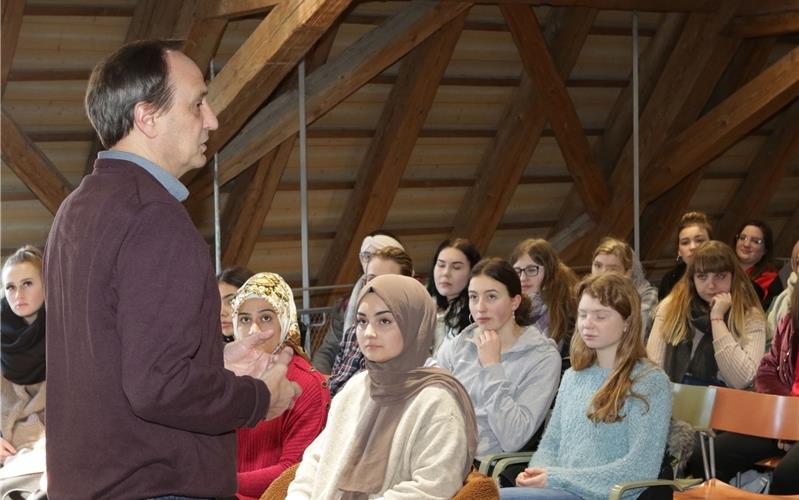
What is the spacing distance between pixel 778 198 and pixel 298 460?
734 centimetres

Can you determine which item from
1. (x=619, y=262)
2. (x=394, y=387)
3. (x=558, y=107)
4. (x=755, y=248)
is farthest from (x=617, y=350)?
(x=558, y=107)

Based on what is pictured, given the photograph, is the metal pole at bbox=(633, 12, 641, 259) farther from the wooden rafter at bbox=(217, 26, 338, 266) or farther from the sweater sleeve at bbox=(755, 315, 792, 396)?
the sweater sleeve at bbox=(755, 315, 792, 396)

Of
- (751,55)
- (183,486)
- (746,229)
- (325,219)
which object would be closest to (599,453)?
(183,486)

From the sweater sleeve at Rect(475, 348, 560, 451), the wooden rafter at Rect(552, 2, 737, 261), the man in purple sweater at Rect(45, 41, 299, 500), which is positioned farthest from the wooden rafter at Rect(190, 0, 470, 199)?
the man in purple sweater at Rect(45, 41, 299, 500)

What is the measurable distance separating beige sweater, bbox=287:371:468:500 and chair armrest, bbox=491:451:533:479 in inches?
30.8

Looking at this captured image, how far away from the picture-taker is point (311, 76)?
22.6 ft

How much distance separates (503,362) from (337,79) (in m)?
2.95

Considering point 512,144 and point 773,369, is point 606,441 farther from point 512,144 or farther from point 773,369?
point 512,144

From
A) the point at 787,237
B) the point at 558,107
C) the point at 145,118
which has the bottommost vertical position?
the point at 145,118

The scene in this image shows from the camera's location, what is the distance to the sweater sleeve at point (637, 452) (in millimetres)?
3398

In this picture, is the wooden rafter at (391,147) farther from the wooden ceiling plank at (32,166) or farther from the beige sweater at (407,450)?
the beige sweater at (407,450)

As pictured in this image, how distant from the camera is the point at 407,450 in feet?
9.81

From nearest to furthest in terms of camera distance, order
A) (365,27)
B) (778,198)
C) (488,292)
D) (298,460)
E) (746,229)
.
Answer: (298,460)
(488,292)
(746,229)
(365,27)
(778,198)

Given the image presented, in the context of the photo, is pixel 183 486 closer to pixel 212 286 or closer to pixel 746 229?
pixel 212 286
